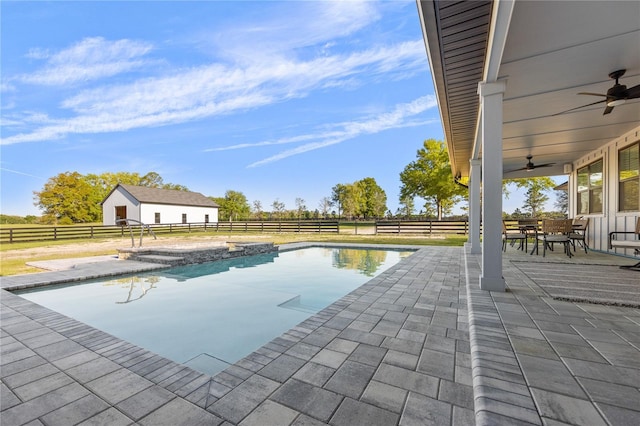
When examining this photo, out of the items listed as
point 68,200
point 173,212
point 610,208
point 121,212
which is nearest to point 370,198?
point 173,212

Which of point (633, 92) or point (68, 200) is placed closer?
point (633, 92)

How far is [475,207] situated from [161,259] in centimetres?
770

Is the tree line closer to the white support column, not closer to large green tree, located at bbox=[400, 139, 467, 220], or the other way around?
large green tree, located at bbox=[400, 139, 467, 220]

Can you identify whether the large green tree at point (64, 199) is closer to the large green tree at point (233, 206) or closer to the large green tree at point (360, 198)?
the large green tree at point (233, 206)

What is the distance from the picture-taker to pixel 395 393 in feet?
5.02

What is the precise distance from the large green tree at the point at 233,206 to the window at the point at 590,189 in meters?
34.6

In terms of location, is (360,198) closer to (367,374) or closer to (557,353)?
(557,353)

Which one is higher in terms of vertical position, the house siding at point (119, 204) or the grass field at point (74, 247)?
the house siding at point (119, 204)

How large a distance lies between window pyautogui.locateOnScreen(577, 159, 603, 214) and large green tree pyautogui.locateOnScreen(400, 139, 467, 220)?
11.8m

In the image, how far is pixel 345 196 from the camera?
133 feet

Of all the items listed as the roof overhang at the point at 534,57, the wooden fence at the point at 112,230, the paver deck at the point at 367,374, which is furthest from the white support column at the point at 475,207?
the wooden fence at the point at 112,230

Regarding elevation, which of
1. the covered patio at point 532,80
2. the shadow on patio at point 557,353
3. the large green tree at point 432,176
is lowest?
the shadow on patio at point 557,353

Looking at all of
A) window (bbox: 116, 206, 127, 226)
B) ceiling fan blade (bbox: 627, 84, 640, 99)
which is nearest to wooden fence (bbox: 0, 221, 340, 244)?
window (bbox: 116, 206, 127, 226)

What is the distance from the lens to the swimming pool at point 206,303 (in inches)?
110
